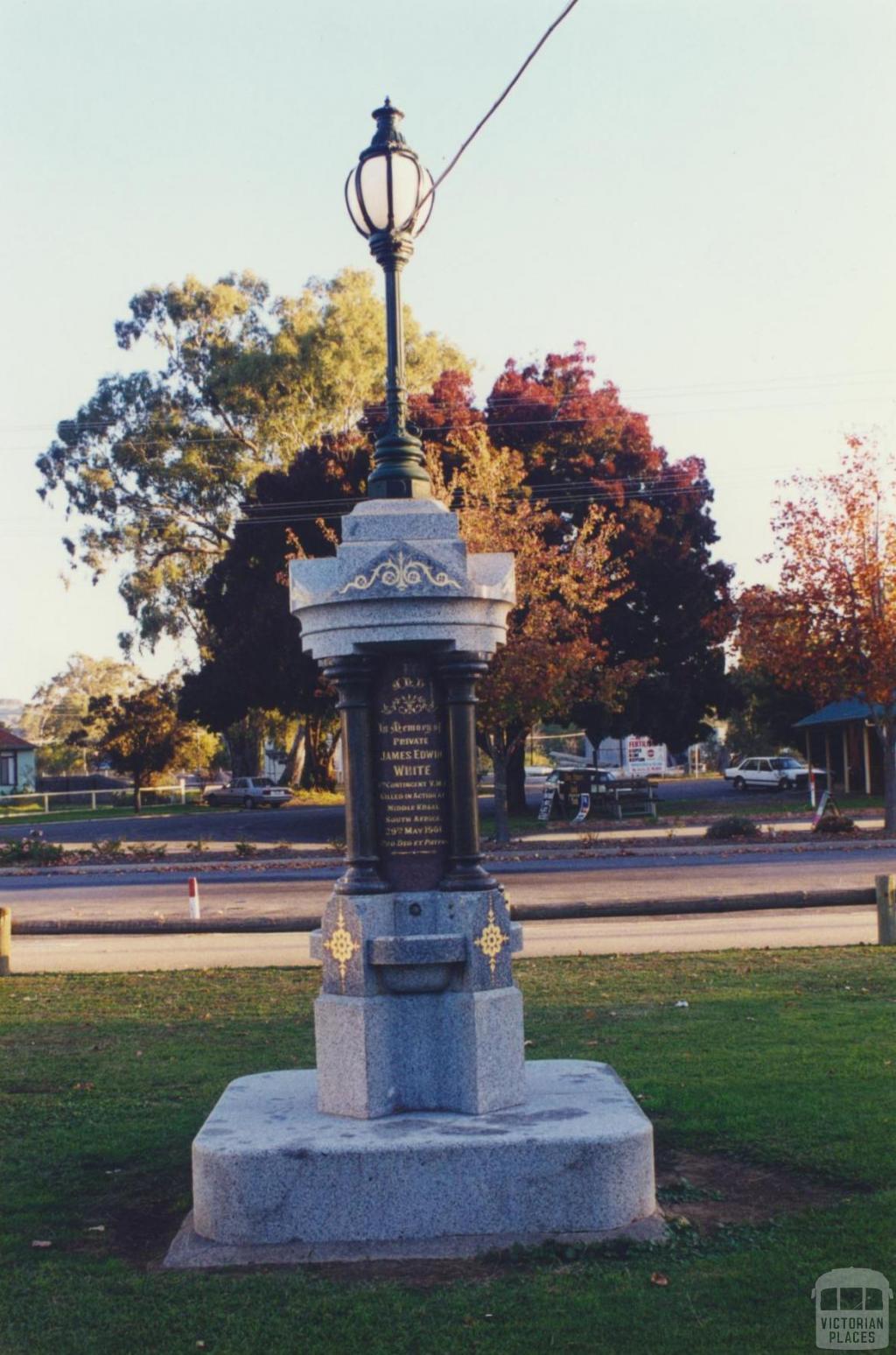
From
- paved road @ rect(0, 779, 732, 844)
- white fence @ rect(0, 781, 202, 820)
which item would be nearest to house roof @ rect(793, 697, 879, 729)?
paved road @ rect(0, 779, 732, 844)

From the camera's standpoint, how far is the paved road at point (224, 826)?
126 feet

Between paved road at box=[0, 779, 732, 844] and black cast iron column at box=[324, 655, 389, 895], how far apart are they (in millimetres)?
28644

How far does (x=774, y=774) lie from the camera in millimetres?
57094

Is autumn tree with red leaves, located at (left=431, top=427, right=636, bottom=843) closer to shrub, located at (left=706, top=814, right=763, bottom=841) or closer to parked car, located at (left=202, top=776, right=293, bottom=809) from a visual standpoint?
shrub, located at (left=706, top=814, right=763, bottom=841)

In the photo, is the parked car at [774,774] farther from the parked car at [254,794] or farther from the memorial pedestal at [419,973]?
the memorial pedestal at [419,973]

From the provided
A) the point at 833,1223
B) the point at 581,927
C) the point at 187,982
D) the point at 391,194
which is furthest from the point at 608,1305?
the point at 581,927

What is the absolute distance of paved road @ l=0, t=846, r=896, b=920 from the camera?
805 inches

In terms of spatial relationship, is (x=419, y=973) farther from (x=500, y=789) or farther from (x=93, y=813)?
(x=93, y=813)

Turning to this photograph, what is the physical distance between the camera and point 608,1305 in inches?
212

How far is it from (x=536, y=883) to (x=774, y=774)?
3643 centimetres

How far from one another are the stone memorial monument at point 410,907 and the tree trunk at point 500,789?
23.6 meters

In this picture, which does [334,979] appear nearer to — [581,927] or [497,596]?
[497,596]

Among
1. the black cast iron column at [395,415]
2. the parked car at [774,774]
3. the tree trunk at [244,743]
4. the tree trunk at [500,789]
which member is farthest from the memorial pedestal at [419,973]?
the tree trunk at [244,743]

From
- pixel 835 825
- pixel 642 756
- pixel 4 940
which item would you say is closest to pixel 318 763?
pixel 642 756
